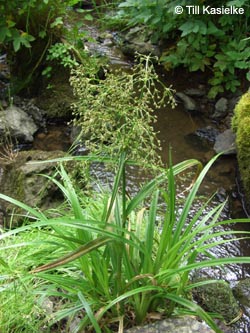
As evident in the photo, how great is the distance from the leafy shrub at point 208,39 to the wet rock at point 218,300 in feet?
8.59

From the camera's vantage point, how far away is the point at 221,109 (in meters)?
5.02

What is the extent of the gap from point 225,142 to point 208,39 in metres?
1.31

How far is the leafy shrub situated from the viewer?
4.80 meters

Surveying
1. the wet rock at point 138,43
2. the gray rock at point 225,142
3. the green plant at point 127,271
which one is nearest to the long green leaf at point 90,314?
the green plant at point 127,271

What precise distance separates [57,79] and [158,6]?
4.41ft

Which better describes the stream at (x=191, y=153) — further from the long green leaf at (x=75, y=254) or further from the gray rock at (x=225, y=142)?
the long green leaf at (x=75, y=254)

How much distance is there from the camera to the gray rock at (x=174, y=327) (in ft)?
7.00

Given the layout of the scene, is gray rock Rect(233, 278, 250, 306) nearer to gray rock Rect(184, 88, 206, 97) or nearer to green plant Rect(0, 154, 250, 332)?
green plant Rect(0, 154, 250, 332)

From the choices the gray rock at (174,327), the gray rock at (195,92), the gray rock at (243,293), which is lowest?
the gray rock at (243,293)

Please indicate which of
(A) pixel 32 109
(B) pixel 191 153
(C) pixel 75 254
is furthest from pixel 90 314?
(A) pixel 32 109

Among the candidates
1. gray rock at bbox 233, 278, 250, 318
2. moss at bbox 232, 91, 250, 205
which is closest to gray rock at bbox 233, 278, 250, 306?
gray rock at bbox 233, 278, 250, 318

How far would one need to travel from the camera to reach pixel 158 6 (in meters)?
5.04

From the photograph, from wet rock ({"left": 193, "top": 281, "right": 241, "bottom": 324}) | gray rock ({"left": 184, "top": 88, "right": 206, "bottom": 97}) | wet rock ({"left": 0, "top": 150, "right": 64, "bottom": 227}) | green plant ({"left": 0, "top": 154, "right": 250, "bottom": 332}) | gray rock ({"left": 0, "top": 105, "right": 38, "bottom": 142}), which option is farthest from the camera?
gray rock ({"left": 184, "top": 88, "right": 206, "bottom": 97})

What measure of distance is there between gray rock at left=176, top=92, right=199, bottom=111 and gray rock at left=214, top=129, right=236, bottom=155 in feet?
2.07
